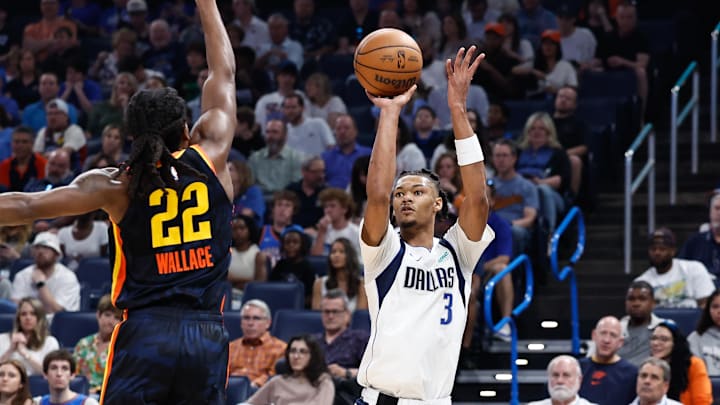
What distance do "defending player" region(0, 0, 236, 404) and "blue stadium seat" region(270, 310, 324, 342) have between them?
19.3 ft

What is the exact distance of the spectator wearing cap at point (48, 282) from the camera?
12.0 m

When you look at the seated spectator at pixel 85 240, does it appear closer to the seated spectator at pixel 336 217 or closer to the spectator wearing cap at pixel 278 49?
the seated spectator at pixel 336 217

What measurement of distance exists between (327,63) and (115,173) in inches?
444

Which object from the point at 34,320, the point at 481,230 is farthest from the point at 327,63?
the point at 481,230

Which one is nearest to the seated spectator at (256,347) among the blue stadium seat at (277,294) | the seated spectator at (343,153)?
the blue stadium seat at (277,294)

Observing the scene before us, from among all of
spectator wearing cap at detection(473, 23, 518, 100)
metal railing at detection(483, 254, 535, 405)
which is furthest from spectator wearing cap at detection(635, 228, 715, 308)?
spectator wearing cap at detection(473, 23, 518, 100)

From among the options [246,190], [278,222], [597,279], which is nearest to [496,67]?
[597,279]

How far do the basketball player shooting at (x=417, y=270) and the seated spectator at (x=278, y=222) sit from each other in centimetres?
650

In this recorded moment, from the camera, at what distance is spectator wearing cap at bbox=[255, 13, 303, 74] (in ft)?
52.9

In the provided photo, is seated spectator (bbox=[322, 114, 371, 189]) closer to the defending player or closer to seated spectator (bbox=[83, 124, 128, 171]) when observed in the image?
seated spectator (bbox=[83, 124, 128, 171])

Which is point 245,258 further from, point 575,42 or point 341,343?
point 575,42

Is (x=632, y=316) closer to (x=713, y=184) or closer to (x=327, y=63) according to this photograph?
(x=713, y=184)

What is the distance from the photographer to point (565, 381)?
9430 mm

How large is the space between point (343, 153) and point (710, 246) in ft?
12.9
